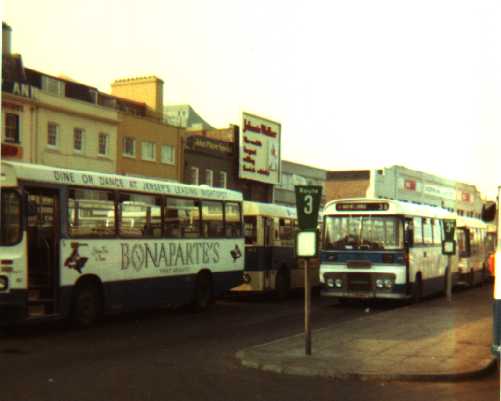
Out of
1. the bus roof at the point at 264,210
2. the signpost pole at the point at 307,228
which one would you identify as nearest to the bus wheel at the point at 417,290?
the bus roof at the point at 264,210

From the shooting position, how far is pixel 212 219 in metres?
19.7

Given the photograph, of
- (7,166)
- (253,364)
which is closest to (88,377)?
(253,364)

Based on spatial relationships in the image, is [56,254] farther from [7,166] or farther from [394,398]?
[394,398]

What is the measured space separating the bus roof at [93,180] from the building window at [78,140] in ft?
81.4

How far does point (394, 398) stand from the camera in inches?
330

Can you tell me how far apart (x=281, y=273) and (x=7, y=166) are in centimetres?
1233

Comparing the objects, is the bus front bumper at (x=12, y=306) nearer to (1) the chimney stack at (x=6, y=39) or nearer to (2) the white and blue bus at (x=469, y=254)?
(2) the white and blue bus at (x=469, y=254)

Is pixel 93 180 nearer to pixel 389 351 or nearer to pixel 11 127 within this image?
pixel 389 351

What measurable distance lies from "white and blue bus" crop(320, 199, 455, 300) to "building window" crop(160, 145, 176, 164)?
30.3 meters

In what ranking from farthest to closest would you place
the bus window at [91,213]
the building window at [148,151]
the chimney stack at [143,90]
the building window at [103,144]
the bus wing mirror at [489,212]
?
1. the chimney stack at [143,90]
2. the building window at [148,151]
3. the building window at [103,144]
4. the bus window at [91,213]
5. the bus wing mirror at [489,212]

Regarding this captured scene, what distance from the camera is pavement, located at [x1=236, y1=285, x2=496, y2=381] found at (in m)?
9.73

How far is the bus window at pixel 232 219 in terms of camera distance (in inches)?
804

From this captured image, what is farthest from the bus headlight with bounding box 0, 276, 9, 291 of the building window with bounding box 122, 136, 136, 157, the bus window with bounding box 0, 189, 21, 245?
the building window with bounding box 122, 136, 136, 157

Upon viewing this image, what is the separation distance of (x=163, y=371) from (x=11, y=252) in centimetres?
428
